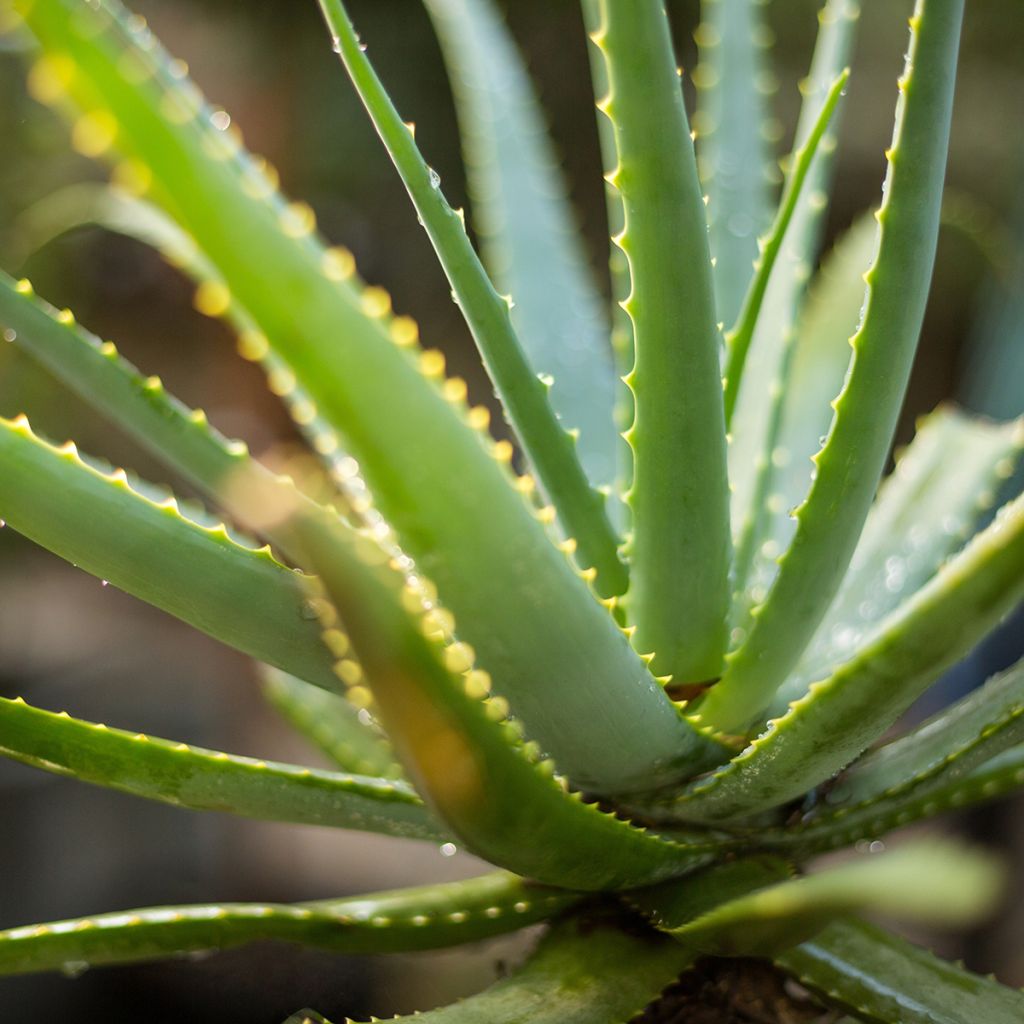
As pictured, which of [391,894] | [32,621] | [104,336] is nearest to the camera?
[391,894]

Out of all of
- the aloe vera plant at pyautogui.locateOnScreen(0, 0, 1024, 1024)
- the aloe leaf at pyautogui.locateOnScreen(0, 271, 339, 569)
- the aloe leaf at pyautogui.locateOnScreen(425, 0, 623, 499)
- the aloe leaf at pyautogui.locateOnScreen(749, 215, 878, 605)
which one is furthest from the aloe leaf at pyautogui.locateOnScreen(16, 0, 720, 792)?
the aloe leaf at pyautogui.locateOnScreen(425, 0, 623, 499)

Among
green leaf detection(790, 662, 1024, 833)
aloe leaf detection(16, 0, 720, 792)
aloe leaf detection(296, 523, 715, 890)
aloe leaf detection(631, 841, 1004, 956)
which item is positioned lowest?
aloe leaf detection(631, 841, 1004, 956)

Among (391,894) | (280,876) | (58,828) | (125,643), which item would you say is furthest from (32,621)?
(391,894)

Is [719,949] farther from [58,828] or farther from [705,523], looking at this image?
[58,828]

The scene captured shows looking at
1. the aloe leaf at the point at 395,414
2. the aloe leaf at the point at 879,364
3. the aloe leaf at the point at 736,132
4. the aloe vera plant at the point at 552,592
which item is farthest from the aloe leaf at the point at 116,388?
the aloe leaf at the point at 736,132

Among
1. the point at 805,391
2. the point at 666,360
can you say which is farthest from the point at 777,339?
the point at 666,360

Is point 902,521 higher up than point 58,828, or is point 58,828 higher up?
point 58,828

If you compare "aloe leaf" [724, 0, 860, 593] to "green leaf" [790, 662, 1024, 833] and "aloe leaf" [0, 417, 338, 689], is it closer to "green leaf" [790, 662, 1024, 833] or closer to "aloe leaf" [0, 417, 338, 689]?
"green leaf" [790, 662, 1024, 833]
